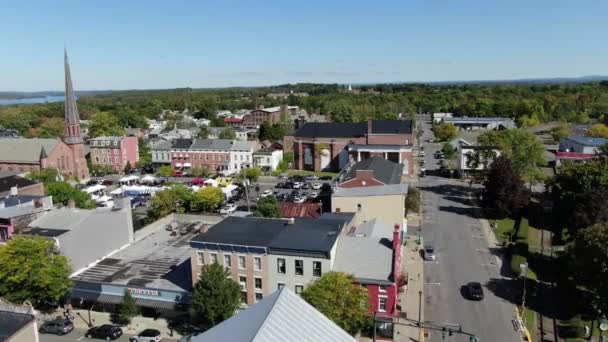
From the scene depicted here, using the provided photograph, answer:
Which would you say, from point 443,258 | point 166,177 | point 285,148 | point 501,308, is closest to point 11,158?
point 166,177

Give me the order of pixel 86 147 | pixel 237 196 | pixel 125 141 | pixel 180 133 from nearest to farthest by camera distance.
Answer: pixel 237 196, pixel 125 141, pixel 86 147, pixel 180 133

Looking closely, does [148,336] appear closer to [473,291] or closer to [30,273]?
[30,273]

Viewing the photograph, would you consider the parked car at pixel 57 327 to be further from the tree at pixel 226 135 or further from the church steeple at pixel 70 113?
the tree at pixel 226 135

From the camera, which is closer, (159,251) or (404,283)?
(404,283)

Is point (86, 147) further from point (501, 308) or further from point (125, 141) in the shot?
point (501, 308)

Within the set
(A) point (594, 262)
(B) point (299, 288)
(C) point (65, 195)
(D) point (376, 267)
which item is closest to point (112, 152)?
(C) point (65, 195)
